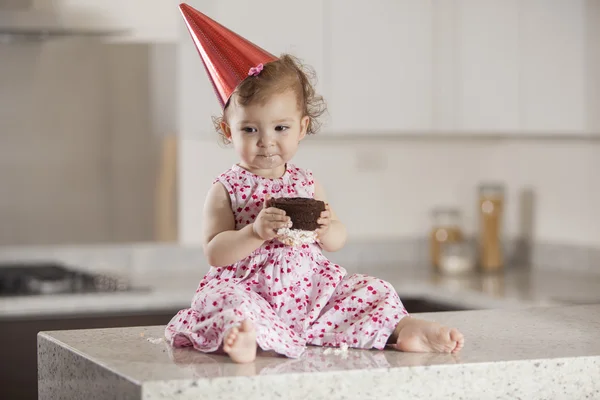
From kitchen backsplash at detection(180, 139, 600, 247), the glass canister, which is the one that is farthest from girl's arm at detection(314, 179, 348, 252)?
the glass canister

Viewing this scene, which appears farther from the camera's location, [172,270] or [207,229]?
[172,270]

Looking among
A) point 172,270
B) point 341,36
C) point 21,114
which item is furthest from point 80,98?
point 341,36

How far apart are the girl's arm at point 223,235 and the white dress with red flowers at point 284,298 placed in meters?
0.01

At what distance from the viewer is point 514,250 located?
3.89 meters

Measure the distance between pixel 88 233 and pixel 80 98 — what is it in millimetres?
455

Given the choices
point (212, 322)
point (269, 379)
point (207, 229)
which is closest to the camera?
point (269, 379)

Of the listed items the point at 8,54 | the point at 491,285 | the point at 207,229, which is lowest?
the point at 491,285

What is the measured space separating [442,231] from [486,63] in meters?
0.68

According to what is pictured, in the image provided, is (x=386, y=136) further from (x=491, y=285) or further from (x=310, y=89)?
(x=310, y=89)

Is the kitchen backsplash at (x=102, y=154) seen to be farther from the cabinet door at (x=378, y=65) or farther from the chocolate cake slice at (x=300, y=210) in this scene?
the chocolate cake slice at (x=300, y=210)

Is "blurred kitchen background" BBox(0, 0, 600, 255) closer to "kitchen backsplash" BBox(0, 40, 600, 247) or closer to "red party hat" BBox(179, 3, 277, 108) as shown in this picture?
"kitchen backsplash" BBox(0, 40, 600, 247)

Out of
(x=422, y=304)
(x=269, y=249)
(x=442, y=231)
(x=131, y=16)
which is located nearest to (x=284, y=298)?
(x=269, y=249)

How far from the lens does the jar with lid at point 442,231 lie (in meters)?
3.78

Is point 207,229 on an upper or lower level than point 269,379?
upper
